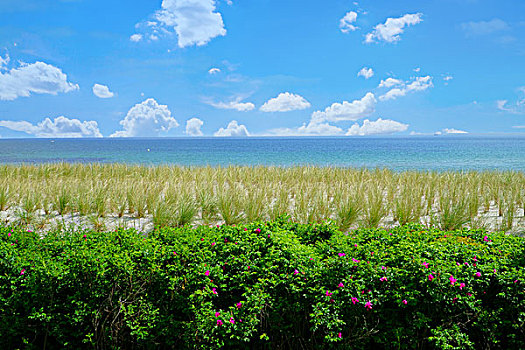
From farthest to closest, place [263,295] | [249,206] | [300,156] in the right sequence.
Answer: [300,156] < [249,206] < [263,295]

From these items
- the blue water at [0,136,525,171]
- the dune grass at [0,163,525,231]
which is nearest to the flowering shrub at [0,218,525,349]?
the dune grass at [0,163,525,231]

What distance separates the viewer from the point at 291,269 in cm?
218

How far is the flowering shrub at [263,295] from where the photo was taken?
2025 mm

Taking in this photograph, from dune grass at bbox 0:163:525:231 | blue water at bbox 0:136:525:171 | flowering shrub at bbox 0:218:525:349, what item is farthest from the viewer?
blue water at bbox 0:136:525:171

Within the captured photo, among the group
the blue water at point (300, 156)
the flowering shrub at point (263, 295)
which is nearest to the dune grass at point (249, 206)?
the flowering shrub at point (263, 295)

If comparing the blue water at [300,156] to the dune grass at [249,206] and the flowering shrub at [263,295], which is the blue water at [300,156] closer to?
the dune grass at [249,206]

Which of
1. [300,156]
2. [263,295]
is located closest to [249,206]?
[263,295]

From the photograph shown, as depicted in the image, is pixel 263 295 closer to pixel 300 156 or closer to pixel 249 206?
pixel 249 206

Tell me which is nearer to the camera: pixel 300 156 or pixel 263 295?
pixel 263 295

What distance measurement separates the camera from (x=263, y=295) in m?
2.04

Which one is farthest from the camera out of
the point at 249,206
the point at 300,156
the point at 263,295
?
the point at 300,156

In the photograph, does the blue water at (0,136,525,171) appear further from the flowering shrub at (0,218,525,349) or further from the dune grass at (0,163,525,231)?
the flowering shrub at (0,218,525,349)

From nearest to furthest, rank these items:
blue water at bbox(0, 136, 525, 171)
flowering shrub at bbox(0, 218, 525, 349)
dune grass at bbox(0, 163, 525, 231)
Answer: flowering shrub at bbox(0, 218, 525, 349)
dune grass at bbox(0, 163, 525, 231)
blue water at bbox(0, 136, 525, 171)

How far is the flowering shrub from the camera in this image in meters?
2.03
